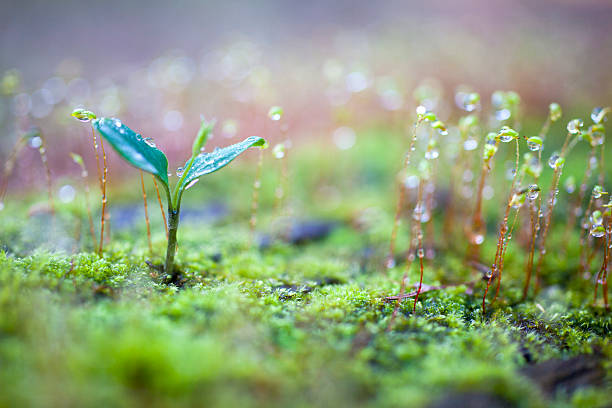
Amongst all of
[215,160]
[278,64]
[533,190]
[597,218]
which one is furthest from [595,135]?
[278,64]

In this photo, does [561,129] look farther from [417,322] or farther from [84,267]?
[84,267]

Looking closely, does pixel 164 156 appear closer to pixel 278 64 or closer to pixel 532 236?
pixel 532 236

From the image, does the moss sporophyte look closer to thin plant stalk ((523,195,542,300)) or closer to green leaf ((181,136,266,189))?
green leaf ((181,136,266,189))

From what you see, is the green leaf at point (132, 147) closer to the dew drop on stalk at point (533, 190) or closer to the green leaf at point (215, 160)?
the green leaf at point (215, 160)

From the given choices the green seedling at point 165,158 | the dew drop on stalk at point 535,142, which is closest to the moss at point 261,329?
the green seedling at point 165,158

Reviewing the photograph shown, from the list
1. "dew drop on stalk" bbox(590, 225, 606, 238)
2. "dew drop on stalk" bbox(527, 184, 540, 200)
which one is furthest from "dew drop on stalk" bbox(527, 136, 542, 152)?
"dew drop on stalk" bbox(590, 225, 606, 238)

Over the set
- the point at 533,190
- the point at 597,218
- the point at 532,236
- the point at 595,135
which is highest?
the point at 595,135

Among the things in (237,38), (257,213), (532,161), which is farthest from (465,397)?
(237,38)
